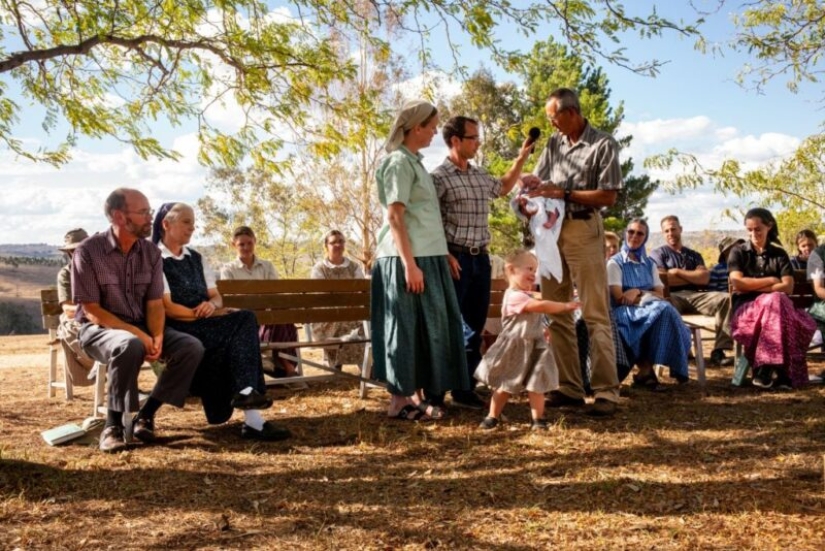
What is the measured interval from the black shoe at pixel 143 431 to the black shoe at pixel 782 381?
5208mm

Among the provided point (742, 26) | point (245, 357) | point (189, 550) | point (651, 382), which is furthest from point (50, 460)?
point (742, 26)

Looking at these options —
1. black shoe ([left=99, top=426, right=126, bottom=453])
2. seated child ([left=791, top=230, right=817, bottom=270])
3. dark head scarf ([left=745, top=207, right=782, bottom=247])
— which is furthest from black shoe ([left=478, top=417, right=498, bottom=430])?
seated child ([left=791, top=230, right=817, bottom=270])

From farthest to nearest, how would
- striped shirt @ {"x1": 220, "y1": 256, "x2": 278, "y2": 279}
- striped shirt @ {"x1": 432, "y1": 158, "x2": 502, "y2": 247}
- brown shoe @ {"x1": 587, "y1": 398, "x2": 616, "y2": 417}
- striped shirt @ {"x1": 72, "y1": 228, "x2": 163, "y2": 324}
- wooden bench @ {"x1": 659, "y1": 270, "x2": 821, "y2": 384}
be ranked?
striped shirt @ {"x1": 220, "y1": 256, "x2": 278, "y2": 279}, wooden bench @ {"x1": 659, "y1": 270, "x2": 821, "y2": 384}, striped shirt @ {"x1": 432, "y1": 158, "x2": 502, "y2": 247}, brown shoe @ {"x1": 587, "y1": 398, "x2": 616, "y2": 417}, striped shirt @ {"x1": 72, "y1": 228, "x2": 163, "y2": 324}

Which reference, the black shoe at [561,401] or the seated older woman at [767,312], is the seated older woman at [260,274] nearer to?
the black shoe at [561,401]

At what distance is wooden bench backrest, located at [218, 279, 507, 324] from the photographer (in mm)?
6258

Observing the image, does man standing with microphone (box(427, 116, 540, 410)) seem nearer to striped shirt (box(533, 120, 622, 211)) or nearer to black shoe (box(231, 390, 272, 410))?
striped shirt (box(533, 120, 622, 211))

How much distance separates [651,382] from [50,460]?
485 cm

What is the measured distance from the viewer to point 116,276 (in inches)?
196

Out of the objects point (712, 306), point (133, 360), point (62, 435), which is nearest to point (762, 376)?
point (712, 306)

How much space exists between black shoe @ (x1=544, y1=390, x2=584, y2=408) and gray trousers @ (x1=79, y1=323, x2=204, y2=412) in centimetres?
261

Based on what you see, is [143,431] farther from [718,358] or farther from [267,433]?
[718,358]

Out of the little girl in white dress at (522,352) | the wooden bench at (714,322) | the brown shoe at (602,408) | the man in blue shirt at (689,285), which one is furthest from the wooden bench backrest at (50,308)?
the man in blue shirt at (689,285)

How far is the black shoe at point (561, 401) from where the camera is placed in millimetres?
6004

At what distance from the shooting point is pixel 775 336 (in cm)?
708
